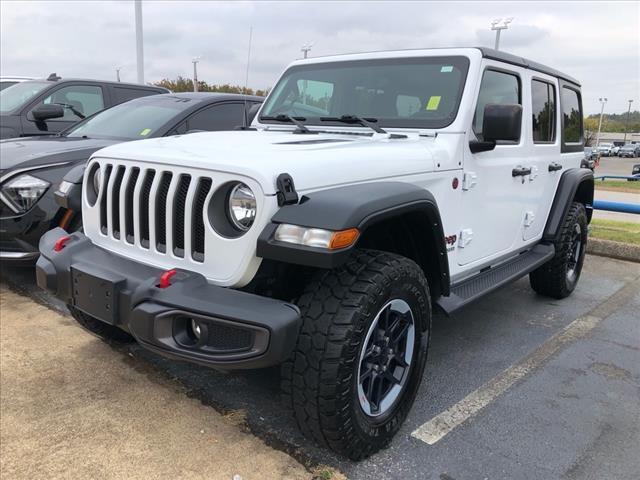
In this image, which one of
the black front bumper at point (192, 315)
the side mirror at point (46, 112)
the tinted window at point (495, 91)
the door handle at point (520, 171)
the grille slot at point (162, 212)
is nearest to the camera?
the black front bumper at point (192, 315)

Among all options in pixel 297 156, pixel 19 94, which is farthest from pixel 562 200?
Result: pixel 19 94

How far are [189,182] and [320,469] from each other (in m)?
1.35

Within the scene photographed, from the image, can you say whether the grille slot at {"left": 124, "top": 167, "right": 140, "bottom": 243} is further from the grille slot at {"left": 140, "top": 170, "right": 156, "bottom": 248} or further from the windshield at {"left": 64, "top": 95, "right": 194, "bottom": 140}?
the windshield at {"left": 64, "top": 95, "right": 194, "bottom": 140}

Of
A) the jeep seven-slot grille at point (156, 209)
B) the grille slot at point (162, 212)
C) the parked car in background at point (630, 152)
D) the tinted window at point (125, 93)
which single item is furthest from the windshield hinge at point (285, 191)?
the parked car in background at point (630, 152)

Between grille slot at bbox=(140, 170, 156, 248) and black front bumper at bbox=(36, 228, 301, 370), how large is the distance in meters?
0.14

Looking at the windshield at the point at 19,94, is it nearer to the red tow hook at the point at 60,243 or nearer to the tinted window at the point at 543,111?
the red tow hook at the point at 60,243

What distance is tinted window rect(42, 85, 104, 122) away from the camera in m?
6.57

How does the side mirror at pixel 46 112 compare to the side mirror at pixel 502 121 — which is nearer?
the side mirror at pixel 502 121

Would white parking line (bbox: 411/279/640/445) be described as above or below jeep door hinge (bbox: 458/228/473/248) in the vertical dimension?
below

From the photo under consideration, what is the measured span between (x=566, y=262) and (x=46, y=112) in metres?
5.39

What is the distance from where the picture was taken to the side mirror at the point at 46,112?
5.76 m

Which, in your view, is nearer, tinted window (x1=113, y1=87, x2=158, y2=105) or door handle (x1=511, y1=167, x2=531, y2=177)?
door handle (x1=511, y1=167, x2=531, y2=177)

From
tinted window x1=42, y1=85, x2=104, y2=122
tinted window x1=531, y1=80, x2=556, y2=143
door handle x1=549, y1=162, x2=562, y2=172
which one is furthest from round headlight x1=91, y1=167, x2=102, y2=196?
tinted window x1=42, y1=85, x2=104, y2=122

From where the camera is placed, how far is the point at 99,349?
11.4 ft
